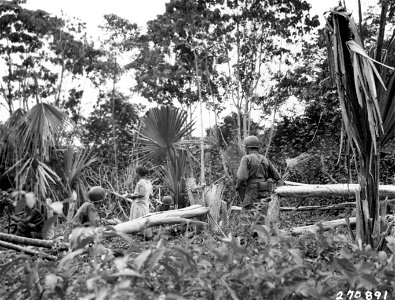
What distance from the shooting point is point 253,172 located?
684cm

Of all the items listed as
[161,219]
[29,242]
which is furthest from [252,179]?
[29,242]

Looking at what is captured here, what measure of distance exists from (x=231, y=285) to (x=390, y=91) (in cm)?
257

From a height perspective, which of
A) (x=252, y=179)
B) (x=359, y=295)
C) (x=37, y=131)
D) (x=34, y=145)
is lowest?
(x=359, y=295)

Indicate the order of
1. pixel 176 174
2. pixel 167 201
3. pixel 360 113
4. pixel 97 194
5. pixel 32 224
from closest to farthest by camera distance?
pixel 360 113 → pixel 97 194 → pixel 32 224 → pixel 167 201 → pixel 176 174

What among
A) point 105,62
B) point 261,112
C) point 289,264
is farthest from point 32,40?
point 289,264

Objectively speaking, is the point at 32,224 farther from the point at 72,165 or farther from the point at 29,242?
the point at 29,242

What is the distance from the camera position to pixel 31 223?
22.5 feet

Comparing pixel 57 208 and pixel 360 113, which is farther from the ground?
pixel 360 113

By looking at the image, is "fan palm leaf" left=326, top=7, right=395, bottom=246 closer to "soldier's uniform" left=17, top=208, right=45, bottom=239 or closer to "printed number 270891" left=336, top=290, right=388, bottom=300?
"printed number 270891" left=336, top=290, right=388, bottom=300

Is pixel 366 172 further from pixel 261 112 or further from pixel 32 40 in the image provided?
pixel 32 40

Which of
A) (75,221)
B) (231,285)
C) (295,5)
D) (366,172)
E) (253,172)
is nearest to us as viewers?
(231,285)

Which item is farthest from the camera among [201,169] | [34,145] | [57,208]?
[201,169]

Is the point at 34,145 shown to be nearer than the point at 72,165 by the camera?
Yes

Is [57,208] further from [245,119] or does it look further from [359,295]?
[245,119]
